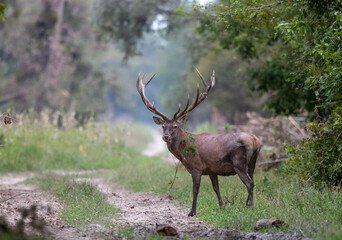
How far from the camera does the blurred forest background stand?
9508mm

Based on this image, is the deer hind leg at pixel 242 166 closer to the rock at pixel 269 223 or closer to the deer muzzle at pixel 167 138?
the deer muzzle at pixel 167 138

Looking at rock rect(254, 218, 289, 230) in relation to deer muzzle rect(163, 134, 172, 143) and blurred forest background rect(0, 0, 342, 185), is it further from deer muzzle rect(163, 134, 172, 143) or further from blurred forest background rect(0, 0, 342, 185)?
blurred forest background rect(0, 0, 342, 185)

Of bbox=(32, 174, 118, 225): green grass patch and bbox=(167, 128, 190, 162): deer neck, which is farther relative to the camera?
bbox=(167, 128, 190, 162): deer neck

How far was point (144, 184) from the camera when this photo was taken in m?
12.8

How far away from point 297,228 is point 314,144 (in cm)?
374

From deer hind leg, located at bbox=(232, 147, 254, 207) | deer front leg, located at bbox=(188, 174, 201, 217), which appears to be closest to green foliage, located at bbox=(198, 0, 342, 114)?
deer hind leg, located at bbox=(232, 147, 254, 207)

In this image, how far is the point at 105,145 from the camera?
66.7ft

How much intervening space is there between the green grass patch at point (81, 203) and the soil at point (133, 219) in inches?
6.7

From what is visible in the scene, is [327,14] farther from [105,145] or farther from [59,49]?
[59,49]

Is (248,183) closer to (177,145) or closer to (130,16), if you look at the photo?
(177,145)

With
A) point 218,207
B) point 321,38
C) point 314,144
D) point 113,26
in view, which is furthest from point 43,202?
point 113,26

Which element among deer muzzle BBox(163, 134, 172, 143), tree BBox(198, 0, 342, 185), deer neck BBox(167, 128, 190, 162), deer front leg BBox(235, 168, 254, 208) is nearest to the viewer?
deer front leg BBox(235, 168, 254, 208)

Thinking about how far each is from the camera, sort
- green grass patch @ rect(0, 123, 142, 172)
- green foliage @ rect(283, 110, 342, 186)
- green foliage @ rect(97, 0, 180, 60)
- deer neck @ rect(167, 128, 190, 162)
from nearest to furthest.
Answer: deer neck @ rect(167, 128, 190, 162), green foliage @ rect(283, 110, 342, 186), green grass patch @ rect(0, 123, 142, 172), green foliage @ rect(97, 0, 180, 60)

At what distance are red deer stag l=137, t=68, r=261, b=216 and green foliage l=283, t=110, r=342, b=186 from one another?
1751 millimetres
